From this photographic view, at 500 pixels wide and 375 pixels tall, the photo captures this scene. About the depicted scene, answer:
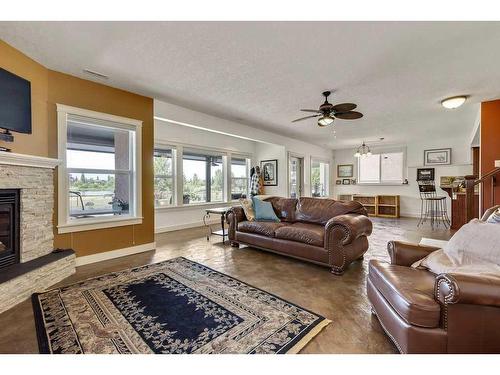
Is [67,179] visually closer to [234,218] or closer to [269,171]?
[234,218]

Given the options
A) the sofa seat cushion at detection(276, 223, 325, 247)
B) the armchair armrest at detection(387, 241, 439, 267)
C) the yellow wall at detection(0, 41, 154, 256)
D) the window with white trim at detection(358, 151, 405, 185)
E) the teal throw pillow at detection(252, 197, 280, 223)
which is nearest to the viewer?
the armchair armrest at detection(387, 241, 439, 267)

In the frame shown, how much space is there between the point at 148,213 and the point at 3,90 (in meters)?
2.29

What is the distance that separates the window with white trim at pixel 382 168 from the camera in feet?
26.7

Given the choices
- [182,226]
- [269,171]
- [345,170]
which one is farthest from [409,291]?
[345,170]

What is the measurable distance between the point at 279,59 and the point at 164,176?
4018 mm

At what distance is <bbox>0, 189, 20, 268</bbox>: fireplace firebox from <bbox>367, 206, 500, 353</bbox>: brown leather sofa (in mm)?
3481

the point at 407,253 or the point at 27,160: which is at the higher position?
the point at 27,160

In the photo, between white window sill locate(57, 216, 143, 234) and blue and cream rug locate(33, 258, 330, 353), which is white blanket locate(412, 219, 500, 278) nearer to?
blue and cream rug locate(33, 258, 330, 353)

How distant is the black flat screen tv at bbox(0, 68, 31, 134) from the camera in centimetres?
237

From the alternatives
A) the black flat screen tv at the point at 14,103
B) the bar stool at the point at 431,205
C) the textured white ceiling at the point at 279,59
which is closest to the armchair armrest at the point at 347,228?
the textured white ceiling at the point at 279,59

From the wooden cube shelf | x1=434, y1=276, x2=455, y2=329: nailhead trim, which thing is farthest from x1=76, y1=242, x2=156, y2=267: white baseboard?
the wooden cube shelf

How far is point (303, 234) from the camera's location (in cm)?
323

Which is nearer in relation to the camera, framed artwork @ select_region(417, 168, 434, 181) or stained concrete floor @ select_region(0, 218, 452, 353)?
stained concrete floor @ select_region(0, 218, 452, 353)
